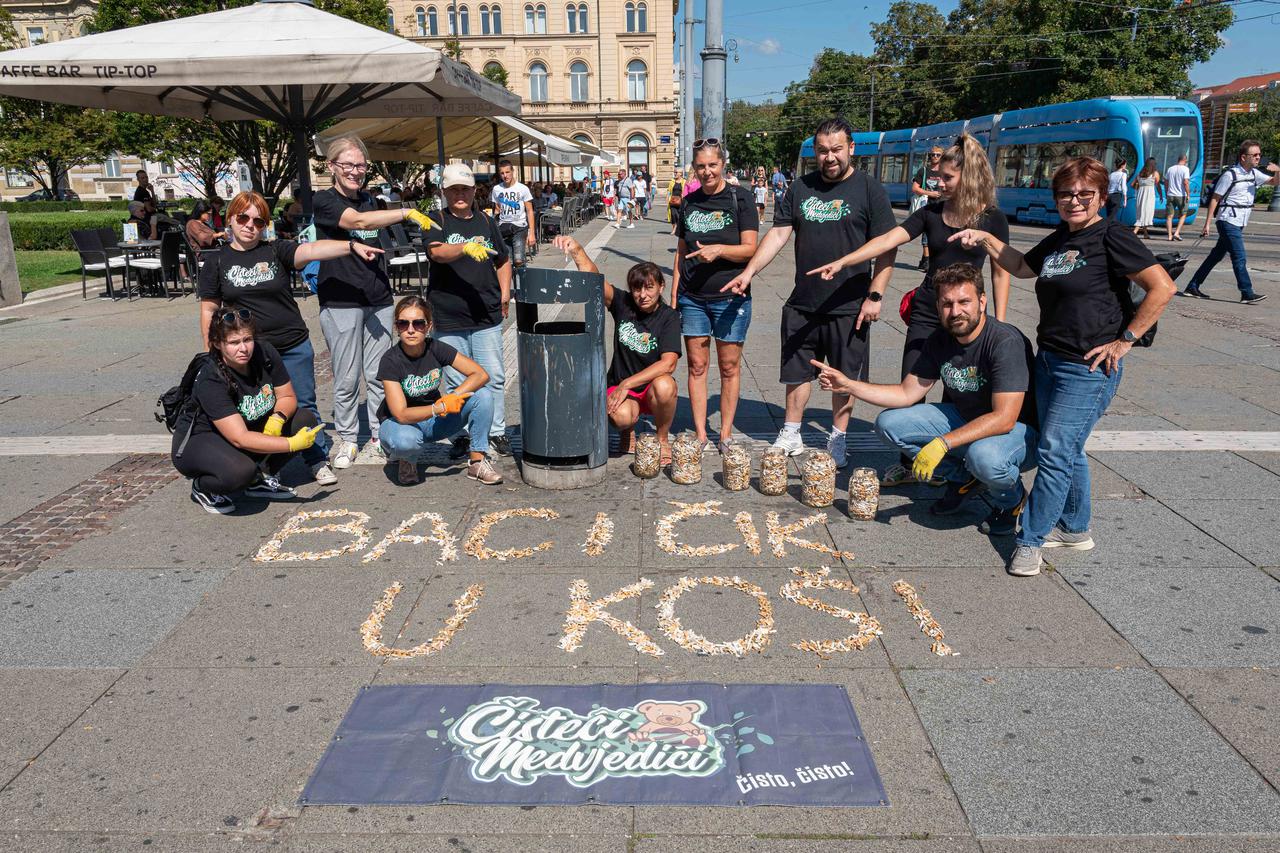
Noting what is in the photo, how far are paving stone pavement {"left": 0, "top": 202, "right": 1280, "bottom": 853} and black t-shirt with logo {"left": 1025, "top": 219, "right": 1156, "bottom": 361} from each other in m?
1.05

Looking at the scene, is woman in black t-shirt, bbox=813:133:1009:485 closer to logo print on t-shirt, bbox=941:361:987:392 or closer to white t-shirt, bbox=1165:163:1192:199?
logo print on t-shirt, bbox=941:361:987:392

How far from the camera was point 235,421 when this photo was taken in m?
4.71

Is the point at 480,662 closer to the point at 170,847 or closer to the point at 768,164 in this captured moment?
the point at 170,847

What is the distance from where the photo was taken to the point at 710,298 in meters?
5.32

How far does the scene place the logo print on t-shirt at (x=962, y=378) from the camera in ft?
14.3

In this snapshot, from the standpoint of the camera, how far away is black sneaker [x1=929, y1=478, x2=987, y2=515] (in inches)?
181

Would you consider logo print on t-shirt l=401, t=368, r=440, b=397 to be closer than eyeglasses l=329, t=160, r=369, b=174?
No

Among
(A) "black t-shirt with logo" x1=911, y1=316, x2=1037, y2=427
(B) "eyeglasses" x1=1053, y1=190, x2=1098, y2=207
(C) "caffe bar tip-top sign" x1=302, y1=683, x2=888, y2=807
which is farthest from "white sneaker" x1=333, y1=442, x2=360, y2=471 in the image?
(B) "eyeglasses" x1=1053, y1=190, x2=1098, y2=207

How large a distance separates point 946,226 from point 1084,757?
2973 mm

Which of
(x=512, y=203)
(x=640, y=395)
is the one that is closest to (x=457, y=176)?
(x=640, y=395)

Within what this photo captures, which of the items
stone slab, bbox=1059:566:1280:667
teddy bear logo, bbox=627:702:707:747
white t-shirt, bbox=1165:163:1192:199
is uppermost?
white t-shirt, bbox=1165:163:1192:199

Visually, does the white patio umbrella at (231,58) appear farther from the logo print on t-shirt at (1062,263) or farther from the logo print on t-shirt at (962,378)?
the logo print on t-shirt at (1062,263)

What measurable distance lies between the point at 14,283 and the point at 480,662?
39.9 ft

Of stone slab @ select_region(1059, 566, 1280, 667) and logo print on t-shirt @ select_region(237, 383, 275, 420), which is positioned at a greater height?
logo print on t-shirt @ select_region(237, 383, 275, 420)
